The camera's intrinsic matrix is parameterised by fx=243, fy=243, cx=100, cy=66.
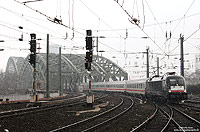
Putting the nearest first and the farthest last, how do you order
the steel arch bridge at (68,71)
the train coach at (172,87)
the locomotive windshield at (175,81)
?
1. the train coach at (172,87)
2. the locomotive windshield at (175,81)
3. the steel arch bridge at (68,71)

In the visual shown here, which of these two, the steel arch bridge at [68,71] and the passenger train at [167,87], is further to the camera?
the steel arch bridge at [68,71]

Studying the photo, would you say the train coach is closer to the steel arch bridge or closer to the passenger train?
the passenger train

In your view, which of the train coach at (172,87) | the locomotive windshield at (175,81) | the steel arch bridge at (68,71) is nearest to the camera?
the train coach at (172,87)

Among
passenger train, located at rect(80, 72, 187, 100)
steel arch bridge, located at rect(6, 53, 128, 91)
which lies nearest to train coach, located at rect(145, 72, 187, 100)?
passenger train, located at rect(80, 72, 187, 100)

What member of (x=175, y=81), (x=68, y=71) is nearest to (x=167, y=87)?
(x=175, y=81)

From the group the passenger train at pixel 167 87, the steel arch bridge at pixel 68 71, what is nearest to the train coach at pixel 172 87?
the passenger train at pixel 167 87

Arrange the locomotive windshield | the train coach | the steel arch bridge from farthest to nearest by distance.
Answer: the steel arch bridge, the locomotive windshield, the train coach

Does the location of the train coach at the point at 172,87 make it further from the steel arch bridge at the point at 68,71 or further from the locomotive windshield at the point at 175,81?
the steel arch bridge at the point at 68,71

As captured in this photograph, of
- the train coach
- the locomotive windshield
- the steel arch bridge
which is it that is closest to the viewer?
the train coach

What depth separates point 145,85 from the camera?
36562mm

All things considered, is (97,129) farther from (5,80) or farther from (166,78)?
(5,80)

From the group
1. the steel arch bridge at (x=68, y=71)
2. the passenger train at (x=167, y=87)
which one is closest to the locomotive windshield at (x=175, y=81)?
the passenger train at (x=167, y=87)

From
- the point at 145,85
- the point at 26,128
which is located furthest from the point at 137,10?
the point at 145,85

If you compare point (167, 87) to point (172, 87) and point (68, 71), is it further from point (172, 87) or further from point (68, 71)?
point (68, 71)
